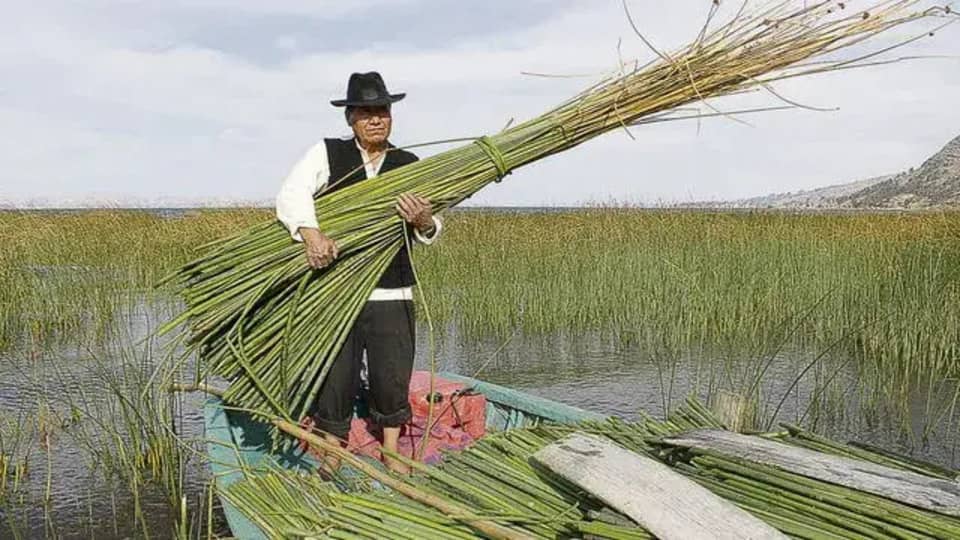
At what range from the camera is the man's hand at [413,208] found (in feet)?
9.56

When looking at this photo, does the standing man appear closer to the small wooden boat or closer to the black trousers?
the black trousers

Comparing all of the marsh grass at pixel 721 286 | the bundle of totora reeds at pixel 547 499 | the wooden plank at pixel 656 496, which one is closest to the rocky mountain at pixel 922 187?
the marsh grass at pixel 721 286

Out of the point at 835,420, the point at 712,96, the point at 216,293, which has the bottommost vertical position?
the point at 835,420

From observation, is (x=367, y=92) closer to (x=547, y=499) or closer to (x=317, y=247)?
(x=317, y=247)

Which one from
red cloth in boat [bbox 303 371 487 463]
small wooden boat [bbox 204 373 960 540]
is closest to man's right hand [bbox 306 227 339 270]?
red cloth in boat [bbox 303 371 487 463]

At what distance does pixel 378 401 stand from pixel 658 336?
14.7 ft

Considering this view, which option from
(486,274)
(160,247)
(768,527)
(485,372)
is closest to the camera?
(768,527)

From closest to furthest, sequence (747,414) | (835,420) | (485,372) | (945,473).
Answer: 1. (945,473)
2. (747,414)
3. (835,420)
4. (485,372)

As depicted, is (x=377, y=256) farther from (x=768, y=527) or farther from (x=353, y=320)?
(x=768, y=527)

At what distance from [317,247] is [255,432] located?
3.31 ft

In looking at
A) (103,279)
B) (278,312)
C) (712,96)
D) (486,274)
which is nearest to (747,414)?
(712,96)

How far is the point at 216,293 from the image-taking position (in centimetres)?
304

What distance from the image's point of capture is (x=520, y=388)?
634cm

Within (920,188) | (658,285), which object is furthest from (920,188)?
(658,285)
